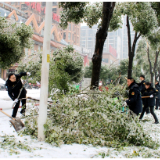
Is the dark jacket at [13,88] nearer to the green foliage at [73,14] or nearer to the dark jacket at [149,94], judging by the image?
the green foliage at [73,14]

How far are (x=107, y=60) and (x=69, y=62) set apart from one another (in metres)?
95.3

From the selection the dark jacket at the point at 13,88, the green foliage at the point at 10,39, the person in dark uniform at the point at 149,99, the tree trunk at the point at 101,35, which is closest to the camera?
the dark jacket at the point at 13,88

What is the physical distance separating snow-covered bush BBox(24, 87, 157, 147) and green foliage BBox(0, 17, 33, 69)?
22.0ft

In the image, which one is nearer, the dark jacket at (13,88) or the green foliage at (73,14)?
the dark jacket at (13,88)

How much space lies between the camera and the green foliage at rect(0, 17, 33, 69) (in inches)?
440

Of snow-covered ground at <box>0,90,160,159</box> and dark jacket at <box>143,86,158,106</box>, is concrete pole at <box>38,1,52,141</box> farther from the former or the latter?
dark jacket at <box>143,86,158,106</box>

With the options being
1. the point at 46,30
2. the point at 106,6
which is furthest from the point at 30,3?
the point at 46,30

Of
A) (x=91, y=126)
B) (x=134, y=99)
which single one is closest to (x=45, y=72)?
(x=91, y=126)

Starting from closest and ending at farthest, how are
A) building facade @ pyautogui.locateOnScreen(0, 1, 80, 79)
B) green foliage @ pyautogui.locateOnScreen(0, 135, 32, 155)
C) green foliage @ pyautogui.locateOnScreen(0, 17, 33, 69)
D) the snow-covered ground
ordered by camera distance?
1. the snow-covered ground
2. green foliage @ pyautogui.locateOnScreen(0, 135, 32, 155)
3. green foliage @ pyautogui.locateOnScreen(0, 17, 33, 69)
4. building facade @ pyautogui.locateOnScreen(0, 1, 80, 79)

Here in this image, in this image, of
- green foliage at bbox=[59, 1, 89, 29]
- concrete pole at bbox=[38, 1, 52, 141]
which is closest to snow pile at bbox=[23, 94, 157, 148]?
concrete pole at bbox=[38, 1, 52, 141]

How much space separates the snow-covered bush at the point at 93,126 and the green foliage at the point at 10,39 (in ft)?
22.0

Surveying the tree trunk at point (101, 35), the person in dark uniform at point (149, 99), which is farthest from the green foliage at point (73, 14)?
the person in dark uniform at point (149, 99)

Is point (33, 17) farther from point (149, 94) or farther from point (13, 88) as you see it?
point (149, 94)

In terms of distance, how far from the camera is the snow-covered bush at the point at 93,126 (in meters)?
4.88
